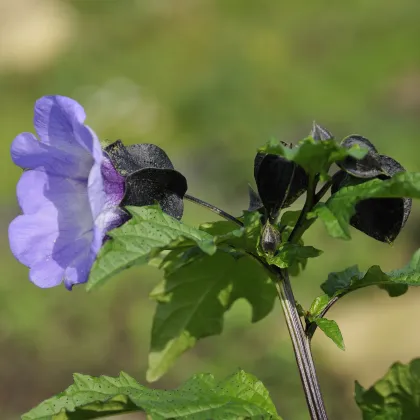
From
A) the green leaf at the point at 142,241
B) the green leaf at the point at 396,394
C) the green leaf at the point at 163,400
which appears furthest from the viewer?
the green leaf at the point at 396,394

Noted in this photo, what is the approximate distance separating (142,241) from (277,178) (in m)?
0.17

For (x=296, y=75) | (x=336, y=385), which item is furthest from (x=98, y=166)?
(x=296, y=75)

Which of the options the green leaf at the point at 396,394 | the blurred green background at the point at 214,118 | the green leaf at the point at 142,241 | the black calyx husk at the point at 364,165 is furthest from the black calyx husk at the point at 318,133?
the blurred green background at the point at 214,118

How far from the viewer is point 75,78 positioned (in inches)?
257

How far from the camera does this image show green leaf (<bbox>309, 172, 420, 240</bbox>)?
872 millimetres

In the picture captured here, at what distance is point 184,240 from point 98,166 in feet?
0.41

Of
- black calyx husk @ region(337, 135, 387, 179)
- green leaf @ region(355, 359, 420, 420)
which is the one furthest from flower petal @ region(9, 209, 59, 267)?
green leaf @ region(355, 359, 420, 420)

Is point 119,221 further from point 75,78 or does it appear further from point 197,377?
point 75,78

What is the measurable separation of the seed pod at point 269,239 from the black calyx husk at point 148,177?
0.12 metres

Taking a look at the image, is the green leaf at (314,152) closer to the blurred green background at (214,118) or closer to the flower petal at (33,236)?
the flower petal at (33,236)

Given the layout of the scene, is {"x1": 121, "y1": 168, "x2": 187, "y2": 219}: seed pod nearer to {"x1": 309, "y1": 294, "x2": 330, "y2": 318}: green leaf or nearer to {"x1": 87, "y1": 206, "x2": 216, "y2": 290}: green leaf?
{"x1": 87, "y1": 206, "x2": 216, "y2": 290}: green leaf

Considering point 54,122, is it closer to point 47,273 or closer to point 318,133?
point 47,273

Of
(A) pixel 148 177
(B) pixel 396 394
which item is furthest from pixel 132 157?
(B) pixel 396 394

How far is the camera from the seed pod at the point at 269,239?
0.97 metres
